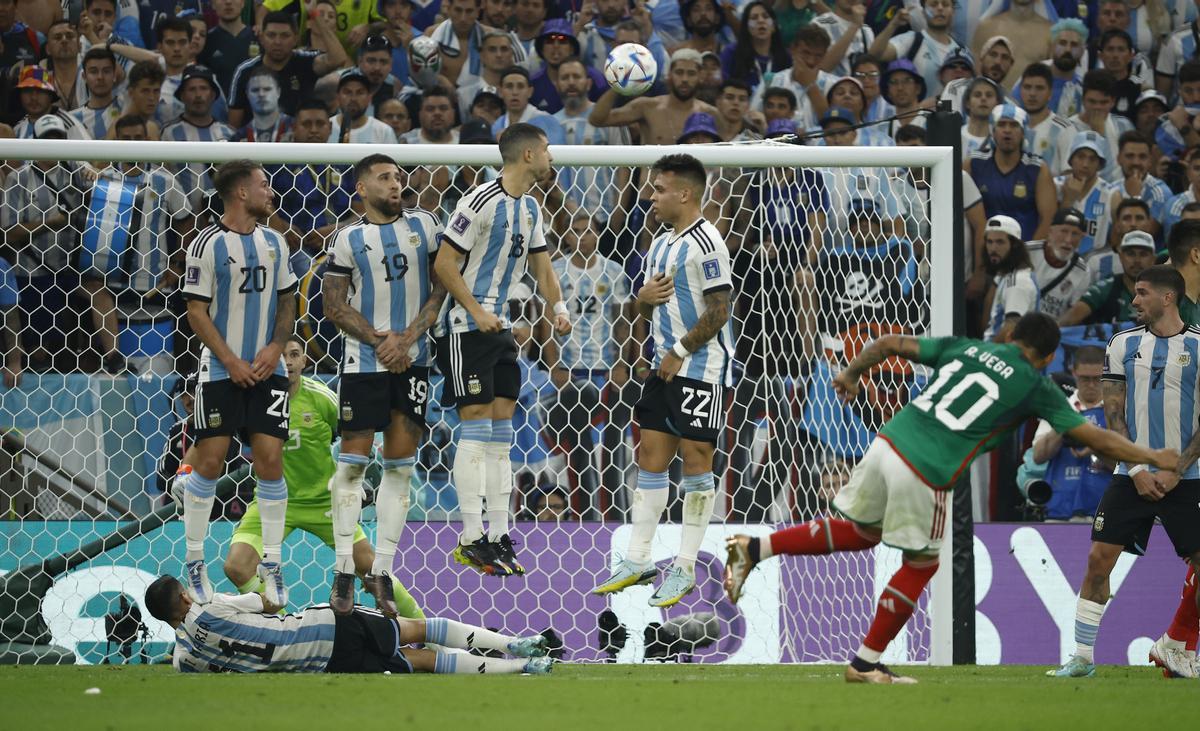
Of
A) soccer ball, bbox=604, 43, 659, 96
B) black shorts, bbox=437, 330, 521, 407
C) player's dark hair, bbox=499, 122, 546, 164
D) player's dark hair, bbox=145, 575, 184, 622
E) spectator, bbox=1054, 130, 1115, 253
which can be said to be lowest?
player's dark hair, bbox=145, 575, 184, 622

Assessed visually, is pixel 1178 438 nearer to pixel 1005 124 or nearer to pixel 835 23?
pixel 1005 124

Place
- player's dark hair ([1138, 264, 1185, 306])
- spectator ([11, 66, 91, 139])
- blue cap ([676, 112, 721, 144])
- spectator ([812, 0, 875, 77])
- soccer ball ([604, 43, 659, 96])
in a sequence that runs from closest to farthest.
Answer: player's dark hair ([1138, 264, 1185, 306]) → soccer ball ([604, 43, 659, 96]) → blue cap ([676, 112, 721, 144]) → spectator ([11, 66, 91, 139]) → spectator ([812, 0, 875, 77])

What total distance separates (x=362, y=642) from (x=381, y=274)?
2094 mm

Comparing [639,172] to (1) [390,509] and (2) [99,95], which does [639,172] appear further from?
(2) [99,95]

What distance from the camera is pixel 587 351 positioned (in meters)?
11.0

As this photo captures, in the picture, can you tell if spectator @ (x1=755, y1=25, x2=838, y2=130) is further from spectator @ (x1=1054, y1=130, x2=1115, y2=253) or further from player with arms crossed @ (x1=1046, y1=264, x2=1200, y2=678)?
player with arms crossed @ (x1=1046, y1=264, x2=1200, y2=678)

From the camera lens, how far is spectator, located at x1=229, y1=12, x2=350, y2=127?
43.2ft

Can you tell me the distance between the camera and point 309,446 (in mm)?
10070

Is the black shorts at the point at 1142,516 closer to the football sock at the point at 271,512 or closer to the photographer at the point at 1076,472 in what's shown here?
the photographer at the point at 1076,472

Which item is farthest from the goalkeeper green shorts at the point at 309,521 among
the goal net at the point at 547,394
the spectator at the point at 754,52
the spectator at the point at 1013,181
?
the spectator at the point at 1013,181

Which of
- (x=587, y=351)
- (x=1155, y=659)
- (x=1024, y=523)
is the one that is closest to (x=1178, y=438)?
(x=1155, y=659)

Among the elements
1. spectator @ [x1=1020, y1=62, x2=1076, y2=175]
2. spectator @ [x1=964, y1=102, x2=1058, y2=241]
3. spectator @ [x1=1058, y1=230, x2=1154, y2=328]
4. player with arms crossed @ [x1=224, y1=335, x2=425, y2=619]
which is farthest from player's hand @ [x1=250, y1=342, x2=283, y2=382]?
spectator @ [x1=1020, y1=62, x2=1076, y2=175]

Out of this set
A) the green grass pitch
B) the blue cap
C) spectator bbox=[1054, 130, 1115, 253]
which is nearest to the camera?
the green grass pitch

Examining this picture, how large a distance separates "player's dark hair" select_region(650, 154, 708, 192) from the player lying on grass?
2770 mm
